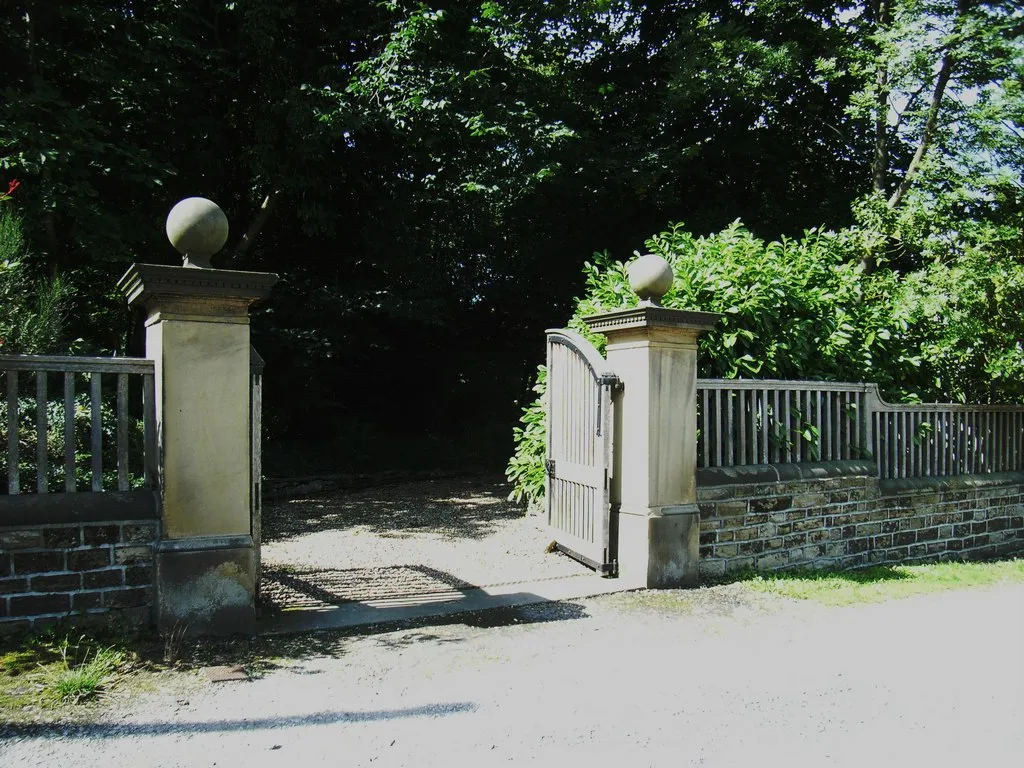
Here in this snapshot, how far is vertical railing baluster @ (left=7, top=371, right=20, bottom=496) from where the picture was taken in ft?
13.8

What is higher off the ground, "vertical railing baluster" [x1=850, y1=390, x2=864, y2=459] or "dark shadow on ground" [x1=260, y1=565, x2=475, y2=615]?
"vertical railing baluster" [x1=850, y1=390, x2=864, y2=459]

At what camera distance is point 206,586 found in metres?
4.59

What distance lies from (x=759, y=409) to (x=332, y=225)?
827cm

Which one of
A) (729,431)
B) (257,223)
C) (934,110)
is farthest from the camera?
(257,223)

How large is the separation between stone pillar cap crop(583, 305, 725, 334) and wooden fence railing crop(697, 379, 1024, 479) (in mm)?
518

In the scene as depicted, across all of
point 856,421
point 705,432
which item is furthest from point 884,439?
point 705,432

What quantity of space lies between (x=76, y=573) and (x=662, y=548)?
3.91m

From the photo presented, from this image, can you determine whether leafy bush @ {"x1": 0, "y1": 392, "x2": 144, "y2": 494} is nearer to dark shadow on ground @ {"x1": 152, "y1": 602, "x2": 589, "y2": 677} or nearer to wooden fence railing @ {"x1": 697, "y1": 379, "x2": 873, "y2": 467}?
dark shadow on ground @ {"x1": 152, "y1": 602, "x2": 589, "y2": 677}

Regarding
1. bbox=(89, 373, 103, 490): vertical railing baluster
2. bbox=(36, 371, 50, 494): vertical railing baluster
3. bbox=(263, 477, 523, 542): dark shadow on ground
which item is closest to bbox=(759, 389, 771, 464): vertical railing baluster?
bbox=(263, 477, 523, 542): dark shadow on ground

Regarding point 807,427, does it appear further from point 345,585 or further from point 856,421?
point 345,585

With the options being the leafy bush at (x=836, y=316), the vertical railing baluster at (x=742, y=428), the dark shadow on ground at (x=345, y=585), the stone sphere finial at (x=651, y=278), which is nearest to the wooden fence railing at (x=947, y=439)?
the leafy bush at (x=836, y=316)

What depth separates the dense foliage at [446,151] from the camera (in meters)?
9.82

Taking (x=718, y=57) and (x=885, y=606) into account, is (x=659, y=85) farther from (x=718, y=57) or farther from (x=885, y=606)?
(x=885, y=606)

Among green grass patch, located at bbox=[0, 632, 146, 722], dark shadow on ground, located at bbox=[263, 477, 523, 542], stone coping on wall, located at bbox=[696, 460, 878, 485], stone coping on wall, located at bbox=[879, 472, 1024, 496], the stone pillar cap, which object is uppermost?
the stone pillar cap
